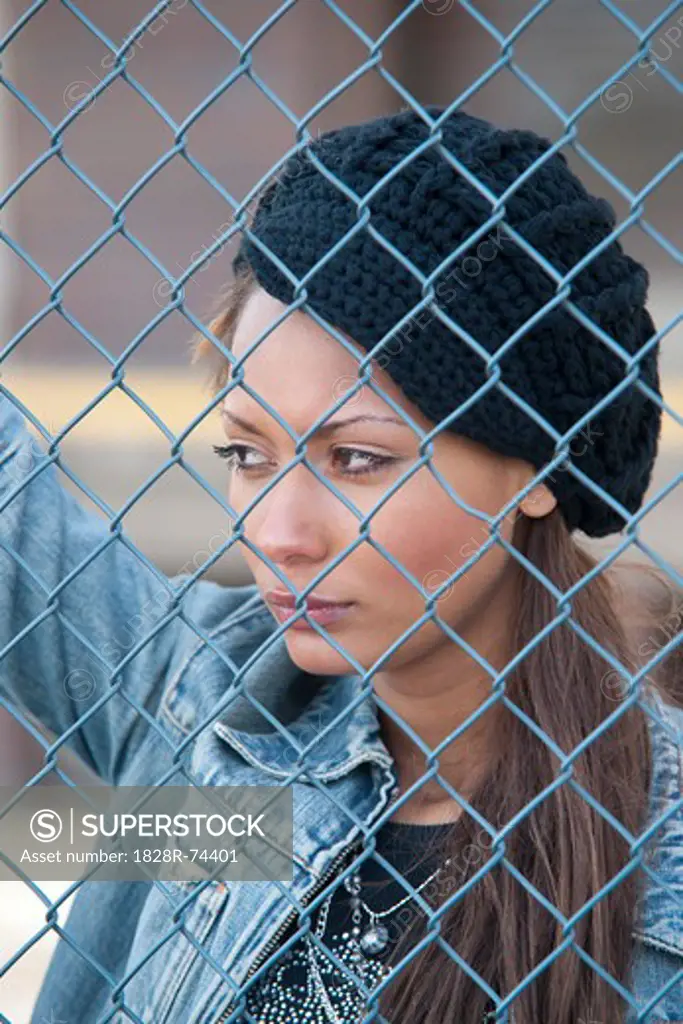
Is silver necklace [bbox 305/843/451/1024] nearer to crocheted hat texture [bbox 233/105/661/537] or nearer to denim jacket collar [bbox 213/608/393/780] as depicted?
denim jacket collar [bbox 213/608/393/780]

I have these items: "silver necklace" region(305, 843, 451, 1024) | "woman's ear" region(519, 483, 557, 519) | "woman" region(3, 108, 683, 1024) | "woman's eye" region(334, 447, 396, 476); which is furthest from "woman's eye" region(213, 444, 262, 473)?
"silver necklace" region(305, 843, 451, 1024)

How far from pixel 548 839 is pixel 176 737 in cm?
44

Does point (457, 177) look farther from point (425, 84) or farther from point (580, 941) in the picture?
point (425, 84)

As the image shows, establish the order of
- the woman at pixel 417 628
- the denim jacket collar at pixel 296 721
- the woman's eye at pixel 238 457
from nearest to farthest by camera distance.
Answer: the woman at pixel 417 628, the woman's eye at pixel 238 457, the denim jacket collar at pixel 296 721

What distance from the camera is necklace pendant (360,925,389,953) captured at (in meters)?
1.43

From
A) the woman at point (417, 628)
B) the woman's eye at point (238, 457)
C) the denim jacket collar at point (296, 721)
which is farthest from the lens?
the denim jacket collar at point (296, 721)

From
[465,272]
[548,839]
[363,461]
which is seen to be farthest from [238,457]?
[548,839]

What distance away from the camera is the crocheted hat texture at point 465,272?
1240 millimetres

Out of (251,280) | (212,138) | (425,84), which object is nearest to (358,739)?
(251,280)

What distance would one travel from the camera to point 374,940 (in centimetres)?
143

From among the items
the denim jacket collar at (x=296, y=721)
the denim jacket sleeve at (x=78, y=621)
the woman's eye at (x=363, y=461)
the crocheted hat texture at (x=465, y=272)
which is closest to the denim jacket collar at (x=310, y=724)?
the denim jacket collar at (x=296, y=721)

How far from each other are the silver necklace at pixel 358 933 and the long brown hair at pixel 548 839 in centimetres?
3

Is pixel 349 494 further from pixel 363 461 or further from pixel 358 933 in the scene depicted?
pixel 358 933

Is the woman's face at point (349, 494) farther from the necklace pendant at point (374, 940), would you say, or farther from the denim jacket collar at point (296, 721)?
the necklace pendant at point (374, 940)
